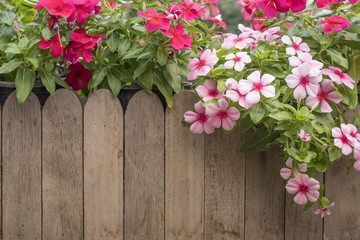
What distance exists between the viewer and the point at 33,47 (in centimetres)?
167

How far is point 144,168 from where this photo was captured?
176 cm

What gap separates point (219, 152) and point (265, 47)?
429 mm

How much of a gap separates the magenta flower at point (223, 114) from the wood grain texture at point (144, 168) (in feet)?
0.75

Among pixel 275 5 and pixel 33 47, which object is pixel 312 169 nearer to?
pixel 275 5

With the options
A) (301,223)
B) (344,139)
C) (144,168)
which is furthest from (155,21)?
(301,223)

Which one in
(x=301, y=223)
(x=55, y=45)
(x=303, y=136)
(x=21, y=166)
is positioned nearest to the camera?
(x=303, y=136)

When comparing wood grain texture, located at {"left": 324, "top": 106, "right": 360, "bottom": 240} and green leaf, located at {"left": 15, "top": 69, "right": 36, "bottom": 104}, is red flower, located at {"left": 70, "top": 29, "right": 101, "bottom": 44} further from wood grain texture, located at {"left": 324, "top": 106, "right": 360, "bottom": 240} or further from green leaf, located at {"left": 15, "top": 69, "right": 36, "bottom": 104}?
wood grain texture, located at {"left": 324, "top": 106, "right": 360, "bottom": 240}

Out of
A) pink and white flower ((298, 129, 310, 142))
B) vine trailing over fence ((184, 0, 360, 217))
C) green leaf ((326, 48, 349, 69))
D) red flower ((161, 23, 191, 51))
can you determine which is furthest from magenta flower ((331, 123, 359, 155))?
red flower ((161, 23, 191, 51))

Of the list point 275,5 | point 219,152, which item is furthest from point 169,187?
point 275,5

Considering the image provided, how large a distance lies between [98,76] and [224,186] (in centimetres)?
63

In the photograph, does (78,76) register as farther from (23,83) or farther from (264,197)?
(264,197)

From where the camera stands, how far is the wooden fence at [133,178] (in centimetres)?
172

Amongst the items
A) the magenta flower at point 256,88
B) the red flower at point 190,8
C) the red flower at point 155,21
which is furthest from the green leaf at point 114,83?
the magenta flower at point 256,88

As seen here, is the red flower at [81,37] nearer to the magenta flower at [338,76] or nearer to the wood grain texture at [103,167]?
the wood grain texture at [103,167]
